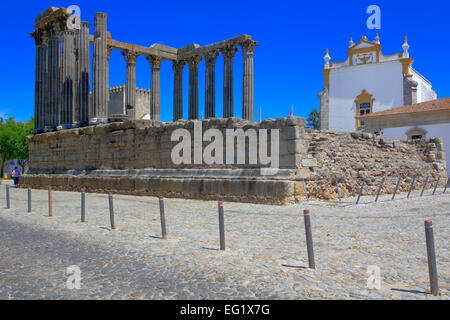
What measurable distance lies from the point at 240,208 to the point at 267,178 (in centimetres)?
164

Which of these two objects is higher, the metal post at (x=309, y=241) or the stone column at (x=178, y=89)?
the stone column at (x=178, y=89)

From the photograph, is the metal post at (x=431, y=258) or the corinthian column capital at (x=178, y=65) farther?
the corinthian column capital at (x=178, y=65)

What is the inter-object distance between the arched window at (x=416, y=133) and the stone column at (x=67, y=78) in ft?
73.9

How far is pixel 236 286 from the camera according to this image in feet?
15.4

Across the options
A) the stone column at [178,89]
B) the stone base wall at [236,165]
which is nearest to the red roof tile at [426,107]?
the stone base wall at [236,165]

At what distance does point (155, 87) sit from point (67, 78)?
246 inches

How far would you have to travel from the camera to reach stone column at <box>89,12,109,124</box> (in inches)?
920

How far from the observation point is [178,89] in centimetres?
3153

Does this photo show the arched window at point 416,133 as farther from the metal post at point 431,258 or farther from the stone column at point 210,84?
the metal post at point 431,258

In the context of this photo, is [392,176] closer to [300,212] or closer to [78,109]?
[300,212]

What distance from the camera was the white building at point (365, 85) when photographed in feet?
127

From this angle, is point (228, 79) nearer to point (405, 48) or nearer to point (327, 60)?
point (327, 60)

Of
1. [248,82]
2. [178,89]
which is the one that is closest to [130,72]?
[178,89]
